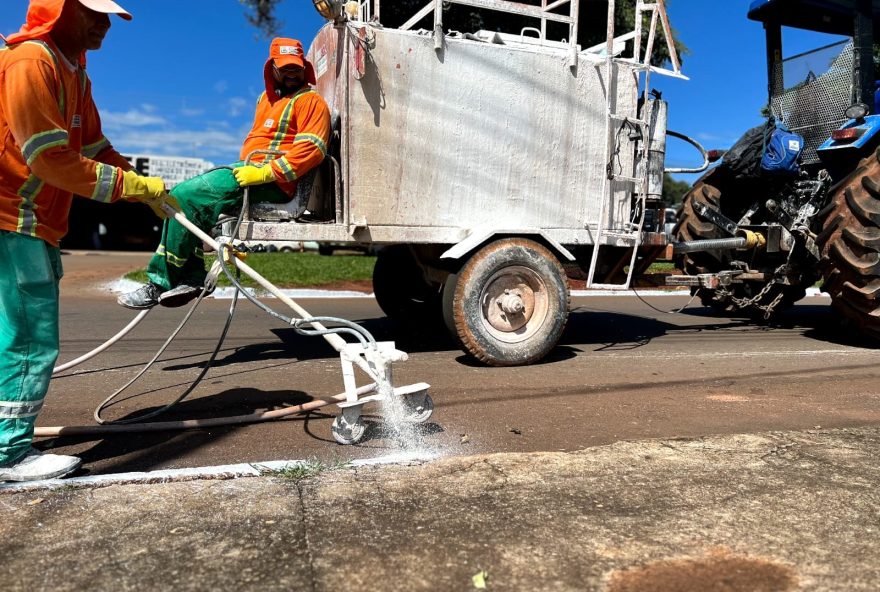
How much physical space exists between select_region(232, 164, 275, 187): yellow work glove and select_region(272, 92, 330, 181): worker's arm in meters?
0.05

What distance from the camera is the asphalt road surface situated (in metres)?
3.47

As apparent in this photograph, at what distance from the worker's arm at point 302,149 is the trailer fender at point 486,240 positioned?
3.91 ft

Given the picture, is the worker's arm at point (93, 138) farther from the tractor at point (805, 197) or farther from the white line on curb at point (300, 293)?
the white line on curb at point (300, 293)

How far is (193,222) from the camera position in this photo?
15.0ft

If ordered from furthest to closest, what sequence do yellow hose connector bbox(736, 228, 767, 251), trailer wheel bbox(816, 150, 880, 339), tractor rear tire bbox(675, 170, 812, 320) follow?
tractor rear tire bbox(675, 170, 812, 320) < yellow hose connector bbox(736, 228, 767, 251) < trailer wheel bbox(816, 150, 880, 339)

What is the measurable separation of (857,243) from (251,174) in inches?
199

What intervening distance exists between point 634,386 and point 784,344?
111 inches

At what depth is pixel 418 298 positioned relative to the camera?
23.3 feet

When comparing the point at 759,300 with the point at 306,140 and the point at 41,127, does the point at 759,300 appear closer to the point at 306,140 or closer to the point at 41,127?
the point at 306,140

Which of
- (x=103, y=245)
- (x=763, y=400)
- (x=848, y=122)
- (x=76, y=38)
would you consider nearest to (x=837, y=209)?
(x=848, y=122)

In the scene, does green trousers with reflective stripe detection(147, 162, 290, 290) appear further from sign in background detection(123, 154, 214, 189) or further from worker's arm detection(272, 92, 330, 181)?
sign in background detection(123, 154, 214, 189)

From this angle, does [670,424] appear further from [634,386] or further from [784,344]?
[784,344]

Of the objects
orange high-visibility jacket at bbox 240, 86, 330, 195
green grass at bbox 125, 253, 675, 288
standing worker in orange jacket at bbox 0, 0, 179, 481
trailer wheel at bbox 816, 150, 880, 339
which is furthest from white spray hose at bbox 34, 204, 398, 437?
green grass at bbox 125, 253, 675, 288

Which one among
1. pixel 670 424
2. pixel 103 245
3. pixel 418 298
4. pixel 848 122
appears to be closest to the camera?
pixel 670 424
